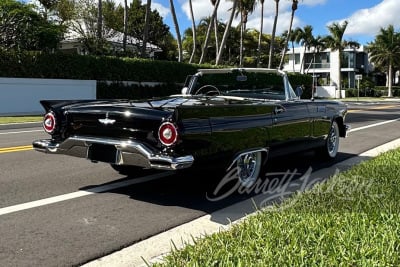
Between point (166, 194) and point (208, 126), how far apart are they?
1230 millimetres

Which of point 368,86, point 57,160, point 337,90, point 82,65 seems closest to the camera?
point 57,160

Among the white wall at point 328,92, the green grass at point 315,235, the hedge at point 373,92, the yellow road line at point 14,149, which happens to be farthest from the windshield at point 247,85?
the hedge at point 373,92

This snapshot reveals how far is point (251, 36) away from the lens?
67.4 m

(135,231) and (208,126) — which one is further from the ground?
(208,126)

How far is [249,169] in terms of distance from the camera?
629 cm

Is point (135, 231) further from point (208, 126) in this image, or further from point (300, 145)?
point (300, 145)

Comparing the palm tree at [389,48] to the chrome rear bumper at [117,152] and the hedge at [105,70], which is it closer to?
the hedge at [105,70]

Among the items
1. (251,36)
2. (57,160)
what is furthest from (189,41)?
(57,160)

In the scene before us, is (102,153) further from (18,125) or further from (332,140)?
(18,125)

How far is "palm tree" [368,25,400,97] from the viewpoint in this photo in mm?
70062

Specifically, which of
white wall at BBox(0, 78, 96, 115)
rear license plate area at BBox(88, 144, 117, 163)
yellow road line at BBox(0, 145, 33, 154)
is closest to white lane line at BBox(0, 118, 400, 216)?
rear license plate area at BBox(88, 144, 117, 163)
